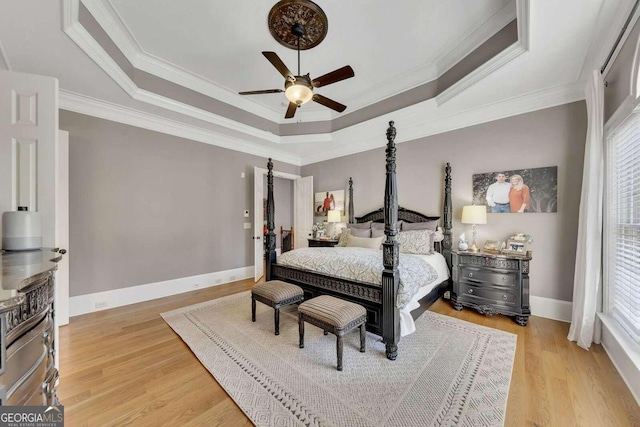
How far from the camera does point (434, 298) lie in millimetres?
3258

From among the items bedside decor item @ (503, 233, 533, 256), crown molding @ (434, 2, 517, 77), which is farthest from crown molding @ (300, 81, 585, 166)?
bedside decor item @ (503, 233, 533, 256)

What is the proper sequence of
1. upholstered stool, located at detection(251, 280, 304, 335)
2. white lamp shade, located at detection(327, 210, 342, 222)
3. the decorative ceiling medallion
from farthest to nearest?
white lamp shade, located at detection(327, 210, 342, 222) → upholstered stool, located at detection(251, 280, 304, 335) → the decorative ceiling medallion

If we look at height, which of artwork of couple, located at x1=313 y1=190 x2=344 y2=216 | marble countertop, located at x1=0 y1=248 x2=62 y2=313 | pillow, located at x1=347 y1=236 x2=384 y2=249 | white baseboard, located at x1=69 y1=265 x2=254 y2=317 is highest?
artwork of couple, located at x1=313 y1=190 x2=344 y2=216

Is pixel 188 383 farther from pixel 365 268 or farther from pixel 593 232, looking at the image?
pixel 593 232

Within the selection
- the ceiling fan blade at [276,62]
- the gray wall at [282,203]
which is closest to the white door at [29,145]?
the ceiling fan blade at [276,62]

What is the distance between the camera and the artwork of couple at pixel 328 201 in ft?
18.3

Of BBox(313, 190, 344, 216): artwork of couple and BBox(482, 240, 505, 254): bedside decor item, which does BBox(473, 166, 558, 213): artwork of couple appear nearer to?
BBox(482, 240, 505, 254): bedside decor item

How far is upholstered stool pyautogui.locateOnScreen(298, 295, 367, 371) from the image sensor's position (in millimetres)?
2135

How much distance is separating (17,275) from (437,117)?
15.6 ft

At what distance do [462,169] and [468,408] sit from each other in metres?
3.23

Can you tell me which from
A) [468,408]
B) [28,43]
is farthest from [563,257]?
[28,43]

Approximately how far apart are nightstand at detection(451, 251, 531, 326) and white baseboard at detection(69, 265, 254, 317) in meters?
3.99

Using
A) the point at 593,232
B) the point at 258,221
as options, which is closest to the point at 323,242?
the point at 258,221

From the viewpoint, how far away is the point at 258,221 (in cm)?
513
